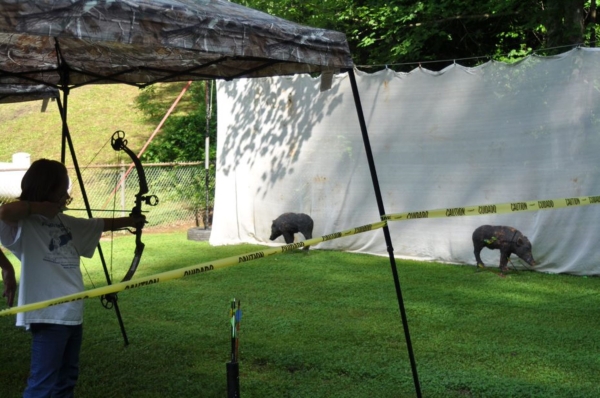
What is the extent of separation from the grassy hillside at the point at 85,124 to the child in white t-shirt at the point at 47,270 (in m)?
18.7

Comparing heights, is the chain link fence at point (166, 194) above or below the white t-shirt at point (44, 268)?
above

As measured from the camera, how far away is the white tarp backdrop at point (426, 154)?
9.39m

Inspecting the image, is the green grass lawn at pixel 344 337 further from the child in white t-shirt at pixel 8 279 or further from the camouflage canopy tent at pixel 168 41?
the child in white t-shirt at pixel 8 279

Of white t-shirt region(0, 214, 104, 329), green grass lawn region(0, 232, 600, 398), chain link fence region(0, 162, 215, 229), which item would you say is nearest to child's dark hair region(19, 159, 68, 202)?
white t-shirt region(0, 214, 104, 329)

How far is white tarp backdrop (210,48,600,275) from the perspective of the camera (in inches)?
370

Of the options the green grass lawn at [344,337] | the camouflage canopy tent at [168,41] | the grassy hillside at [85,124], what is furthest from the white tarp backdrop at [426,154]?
the grassy hillside at [85,124]

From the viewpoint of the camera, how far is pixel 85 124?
2512 cm

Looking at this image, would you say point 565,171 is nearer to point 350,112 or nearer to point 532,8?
point 350,112

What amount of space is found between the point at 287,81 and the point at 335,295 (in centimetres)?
507

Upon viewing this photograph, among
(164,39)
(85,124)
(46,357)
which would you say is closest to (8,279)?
(46,357)

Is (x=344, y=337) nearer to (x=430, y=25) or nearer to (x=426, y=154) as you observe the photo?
(x=426, y=154)

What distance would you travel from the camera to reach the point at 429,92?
10.7 meters

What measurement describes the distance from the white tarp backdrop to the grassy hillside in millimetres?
10616

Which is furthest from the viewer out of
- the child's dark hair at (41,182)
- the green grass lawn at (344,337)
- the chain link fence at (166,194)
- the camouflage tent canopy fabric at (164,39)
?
the chain link fence at (166,194)
